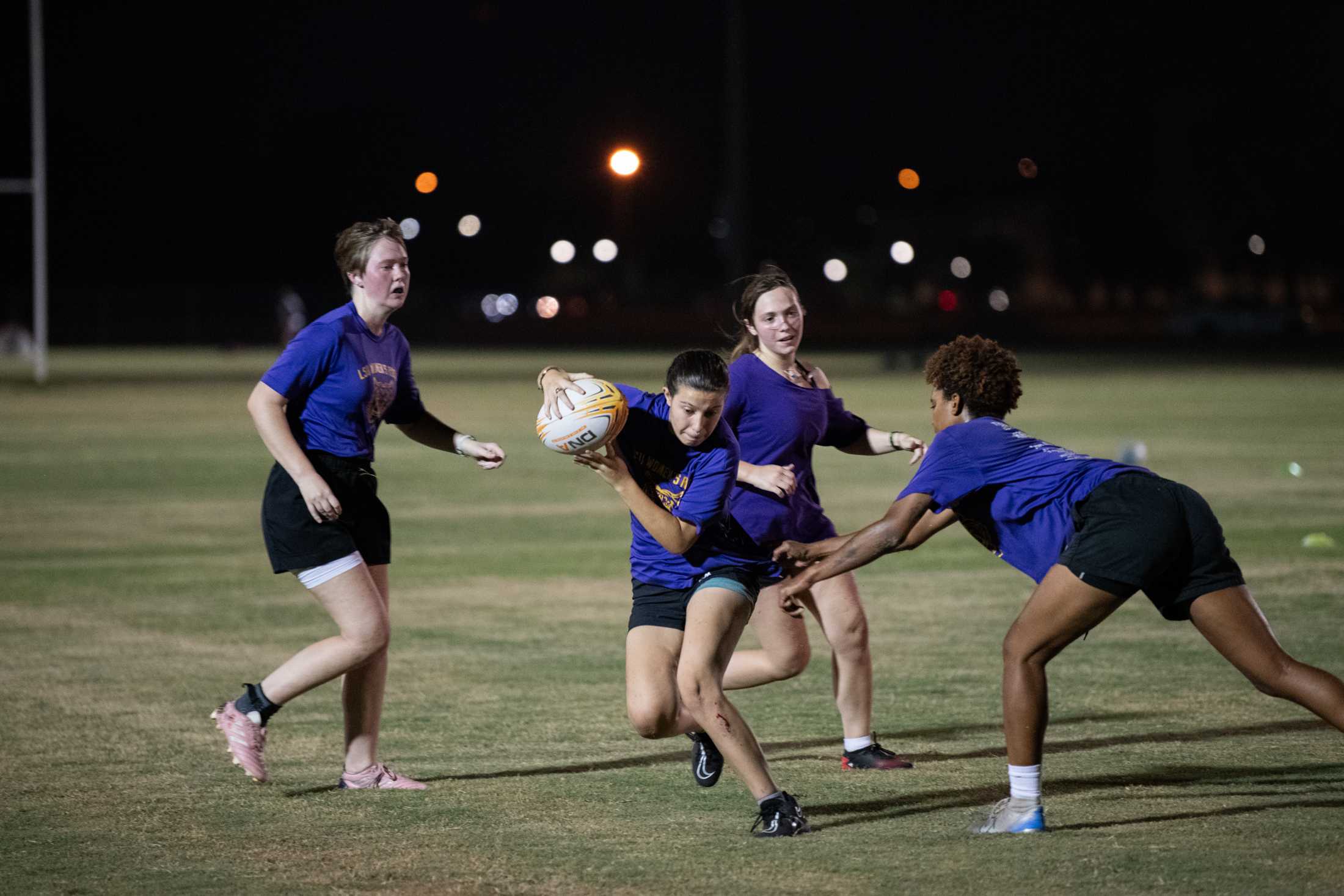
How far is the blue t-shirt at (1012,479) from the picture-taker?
5.86m

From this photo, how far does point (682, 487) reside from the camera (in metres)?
6.11

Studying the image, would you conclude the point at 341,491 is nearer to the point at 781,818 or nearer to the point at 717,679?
the point at 717,679

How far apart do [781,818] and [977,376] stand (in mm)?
1662

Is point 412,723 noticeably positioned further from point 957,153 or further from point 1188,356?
point 957,153

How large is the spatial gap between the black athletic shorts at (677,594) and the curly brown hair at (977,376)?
0.97m

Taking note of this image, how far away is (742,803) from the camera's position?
6.61m

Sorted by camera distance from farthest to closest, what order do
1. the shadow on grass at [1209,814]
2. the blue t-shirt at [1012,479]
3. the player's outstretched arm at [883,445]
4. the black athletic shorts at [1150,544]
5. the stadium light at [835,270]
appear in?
the stadium light at [835,270]
the player's outstretched arm at [883,445]
the shadow on grass at [1209,814]
the blue t-shirt at [1012,479]
the black athletic shorts at [1150,544]

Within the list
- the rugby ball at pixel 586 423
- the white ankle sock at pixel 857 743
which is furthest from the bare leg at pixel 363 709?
the white ankle sock at pixel 857 743

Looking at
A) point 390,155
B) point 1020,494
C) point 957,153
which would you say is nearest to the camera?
point 1020,494

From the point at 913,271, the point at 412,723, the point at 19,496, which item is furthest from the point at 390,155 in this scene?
the point at 412,723

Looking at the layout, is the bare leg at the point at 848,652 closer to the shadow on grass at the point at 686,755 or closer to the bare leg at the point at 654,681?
the shadow on grass at the point at 686,755

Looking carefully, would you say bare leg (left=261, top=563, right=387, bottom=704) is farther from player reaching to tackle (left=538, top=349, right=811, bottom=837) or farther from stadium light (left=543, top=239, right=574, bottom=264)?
stadium light (left=543, top=239, right=574, bottom=264)

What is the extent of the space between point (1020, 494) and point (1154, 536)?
0.48 meters

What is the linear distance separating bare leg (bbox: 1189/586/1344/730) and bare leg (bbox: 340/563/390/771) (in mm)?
3063
